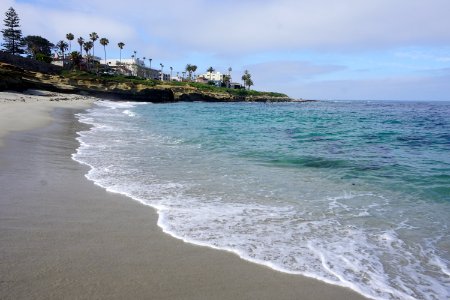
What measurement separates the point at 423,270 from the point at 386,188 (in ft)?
14.3

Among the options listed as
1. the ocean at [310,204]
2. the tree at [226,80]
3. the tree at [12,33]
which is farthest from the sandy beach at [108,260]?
the tree at [226,80]

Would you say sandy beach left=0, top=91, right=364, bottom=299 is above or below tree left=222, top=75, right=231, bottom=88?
below

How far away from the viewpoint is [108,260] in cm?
396

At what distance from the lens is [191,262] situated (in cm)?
410

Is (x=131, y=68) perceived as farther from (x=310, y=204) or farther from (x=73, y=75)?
(x=310, y=204)

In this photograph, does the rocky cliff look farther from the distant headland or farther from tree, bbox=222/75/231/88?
tree, bbox=222/75/231/88

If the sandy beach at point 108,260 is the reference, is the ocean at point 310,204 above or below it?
below

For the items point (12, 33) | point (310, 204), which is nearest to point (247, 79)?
point (12, 33)

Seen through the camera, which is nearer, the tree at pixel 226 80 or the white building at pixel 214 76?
the tree at pixel 226 80

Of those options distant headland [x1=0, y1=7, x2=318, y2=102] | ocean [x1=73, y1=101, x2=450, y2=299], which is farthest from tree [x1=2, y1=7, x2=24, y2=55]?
ocean [x1=73, y1=101, x2=450, y2=299]

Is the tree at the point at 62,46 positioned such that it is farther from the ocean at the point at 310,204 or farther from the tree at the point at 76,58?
the ocean at the point at 310,204

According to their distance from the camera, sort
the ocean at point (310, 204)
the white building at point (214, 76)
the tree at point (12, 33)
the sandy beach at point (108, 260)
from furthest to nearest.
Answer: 1. the white building at point (214, 76)
2. the tree at point (12, 33)
3. the ocean at point (310, 204)
4. the sandy beach at point (108, 260)

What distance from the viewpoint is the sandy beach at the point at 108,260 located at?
3.38 meters

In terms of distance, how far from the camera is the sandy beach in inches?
133
